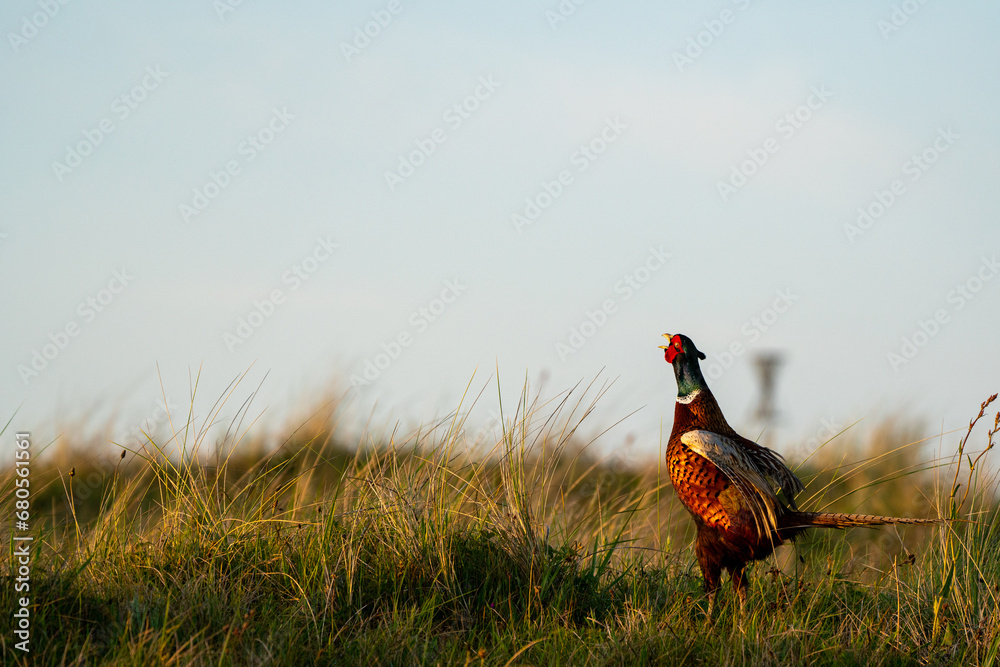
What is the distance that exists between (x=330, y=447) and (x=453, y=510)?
430 centimetres

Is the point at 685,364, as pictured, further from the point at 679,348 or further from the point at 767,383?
the point at 767,383

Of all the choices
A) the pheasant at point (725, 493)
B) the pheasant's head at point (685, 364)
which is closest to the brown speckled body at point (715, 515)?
the pheasant at point (725, 493)

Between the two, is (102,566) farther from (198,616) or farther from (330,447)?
(330,447)

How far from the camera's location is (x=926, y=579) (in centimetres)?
478

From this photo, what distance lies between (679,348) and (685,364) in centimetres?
9

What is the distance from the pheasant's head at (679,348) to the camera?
14.4 ft

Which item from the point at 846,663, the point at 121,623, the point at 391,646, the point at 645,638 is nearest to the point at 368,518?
the point at 391,646

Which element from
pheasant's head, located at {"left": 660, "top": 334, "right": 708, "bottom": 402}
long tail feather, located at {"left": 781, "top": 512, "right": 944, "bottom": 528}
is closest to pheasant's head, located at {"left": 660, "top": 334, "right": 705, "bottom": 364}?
pheasant's head, located at {"left": 660, "top": 334, "right": 708, "bottom": 402}

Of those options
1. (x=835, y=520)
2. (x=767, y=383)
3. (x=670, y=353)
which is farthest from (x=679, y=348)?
(x=767, y=383)

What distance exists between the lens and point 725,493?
4.10 metres

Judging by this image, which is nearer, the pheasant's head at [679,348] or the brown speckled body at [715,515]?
the brown speckled body at [715,515]

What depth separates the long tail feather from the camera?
13.2 feet

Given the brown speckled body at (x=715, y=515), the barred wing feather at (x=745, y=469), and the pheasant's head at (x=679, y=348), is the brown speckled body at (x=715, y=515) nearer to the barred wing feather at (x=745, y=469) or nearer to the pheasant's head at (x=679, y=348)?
the barred wing feather at (x=745, y=469)

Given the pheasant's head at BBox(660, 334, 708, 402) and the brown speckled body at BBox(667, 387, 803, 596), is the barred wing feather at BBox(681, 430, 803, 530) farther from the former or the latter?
the pheasant's head at BBox(660, 334, 708, 402)
